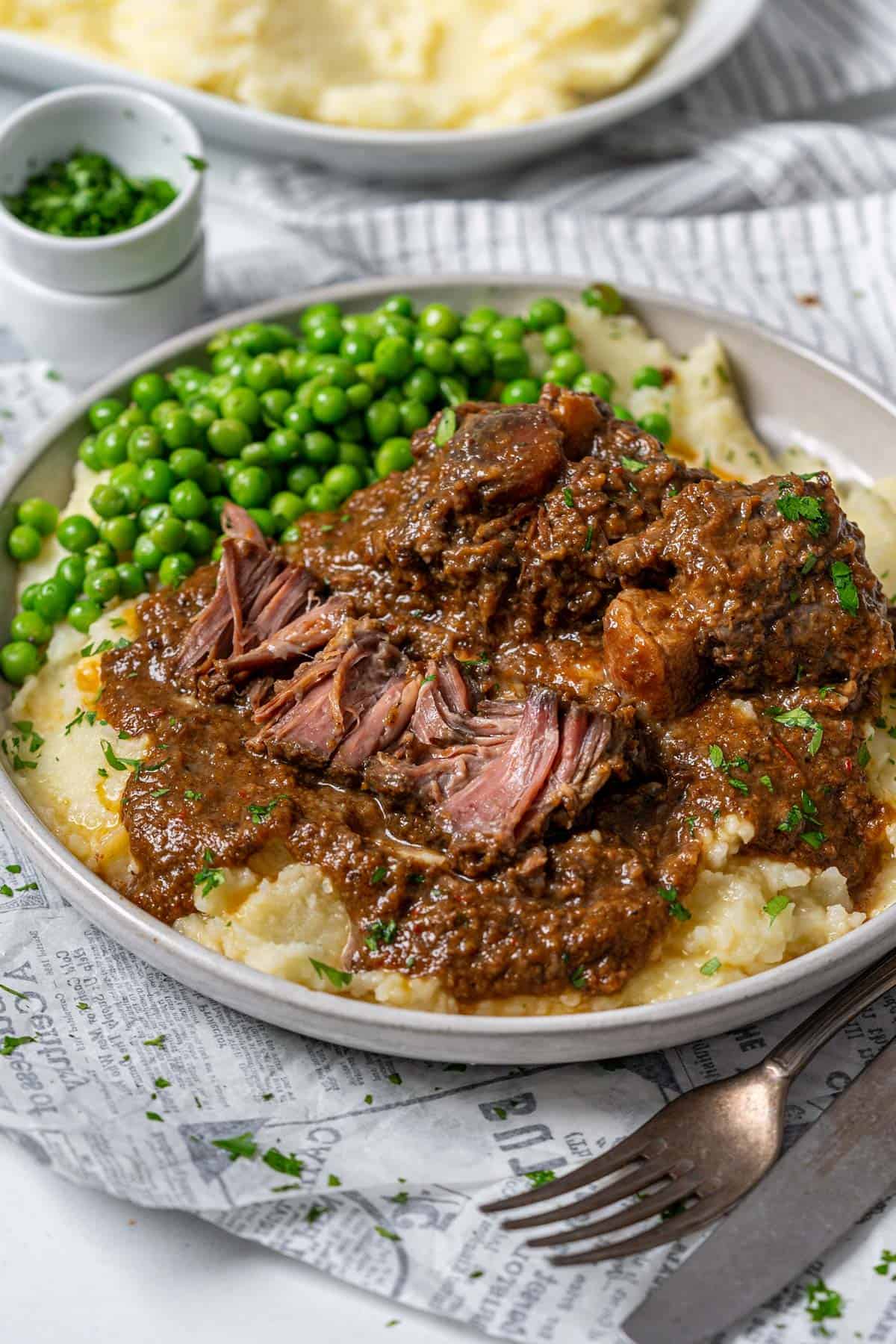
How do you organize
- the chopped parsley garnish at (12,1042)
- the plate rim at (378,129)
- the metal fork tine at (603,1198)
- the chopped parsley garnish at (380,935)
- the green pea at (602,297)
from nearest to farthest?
the metal fork tine at (603,1198) < the chopped parsley garnish at (380,935) < the chopped parsley garnish at (12,1042) < the green pea at (602,297) < the plate rim at (378,129)

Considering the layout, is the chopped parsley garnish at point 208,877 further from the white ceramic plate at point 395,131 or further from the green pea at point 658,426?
the white ceramic plate at point 395,131

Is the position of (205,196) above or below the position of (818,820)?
below

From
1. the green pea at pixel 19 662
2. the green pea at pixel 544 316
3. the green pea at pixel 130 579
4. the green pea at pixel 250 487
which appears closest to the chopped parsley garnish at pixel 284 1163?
the green pea at pixel 19 662

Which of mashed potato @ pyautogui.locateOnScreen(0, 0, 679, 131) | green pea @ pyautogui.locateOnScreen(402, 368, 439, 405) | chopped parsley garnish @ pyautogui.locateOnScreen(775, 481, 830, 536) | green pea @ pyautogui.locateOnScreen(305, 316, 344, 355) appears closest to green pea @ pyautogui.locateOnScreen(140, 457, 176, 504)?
green pea @ pyautogui.locateOnScreen(305, 316, 344, 355)

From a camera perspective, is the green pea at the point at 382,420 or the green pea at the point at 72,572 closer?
the green pea at the point at 72,572

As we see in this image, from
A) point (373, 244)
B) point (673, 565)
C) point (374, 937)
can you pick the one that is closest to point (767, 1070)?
point (374, 937)

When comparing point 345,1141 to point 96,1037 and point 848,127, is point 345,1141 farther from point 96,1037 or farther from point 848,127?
point 848,127

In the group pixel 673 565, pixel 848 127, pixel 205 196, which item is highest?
pixel 848 127
